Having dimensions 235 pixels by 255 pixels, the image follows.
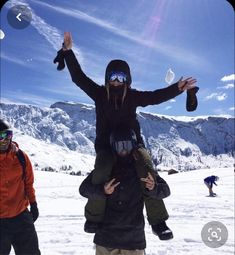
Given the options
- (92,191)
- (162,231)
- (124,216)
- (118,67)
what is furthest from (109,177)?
(118,67)

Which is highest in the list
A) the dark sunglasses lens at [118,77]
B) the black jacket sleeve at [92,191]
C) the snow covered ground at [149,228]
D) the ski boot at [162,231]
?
the dark sunglasses lens at [118,77]

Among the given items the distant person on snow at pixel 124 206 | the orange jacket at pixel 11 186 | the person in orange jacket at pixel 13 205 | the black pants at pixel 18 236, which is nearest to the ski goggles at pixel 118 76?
the distant person on snow at pixel 124 206

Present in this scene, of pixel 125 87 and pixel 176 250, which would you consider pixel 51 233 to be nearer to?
pixel 176 250

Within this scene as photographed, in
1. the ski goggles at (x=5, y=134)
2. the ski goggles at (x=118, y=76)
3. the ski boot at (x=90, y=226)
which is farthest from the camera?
the ski goggles at (x=5, y=134)

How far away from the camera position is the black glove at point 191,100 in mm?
3727

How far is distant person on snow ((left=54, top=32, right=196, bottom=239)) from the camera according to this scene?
3652 millimetres

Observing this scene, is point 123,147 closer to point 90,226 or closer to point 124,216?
point 124,216

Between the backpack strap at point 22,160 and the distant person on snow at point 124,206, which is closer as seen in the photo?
the distant person on snow at point 124,206

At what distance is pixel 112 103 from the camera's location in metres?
3.88

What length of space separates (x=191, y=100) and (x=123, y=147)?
78 cm

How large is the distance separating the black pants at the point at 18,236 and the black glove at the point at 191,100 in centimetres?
294

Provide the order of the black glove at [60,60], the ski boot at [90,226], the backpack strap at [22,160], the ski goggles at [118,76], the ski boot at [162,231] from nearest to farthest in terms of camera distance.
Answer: the ski boot at [162,231] < the ski boot at [90,226] < the ski goggles at [118,76] < the black glove at [60,60] < the backpack strap at [22,160]

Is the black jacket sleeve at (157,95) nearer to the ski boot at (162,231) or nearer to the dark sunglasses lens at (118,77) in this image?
the dark sunglasses lens at (118,77)

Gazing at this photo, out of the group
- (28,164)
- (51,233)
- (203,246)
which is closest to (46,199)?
(51,233)
